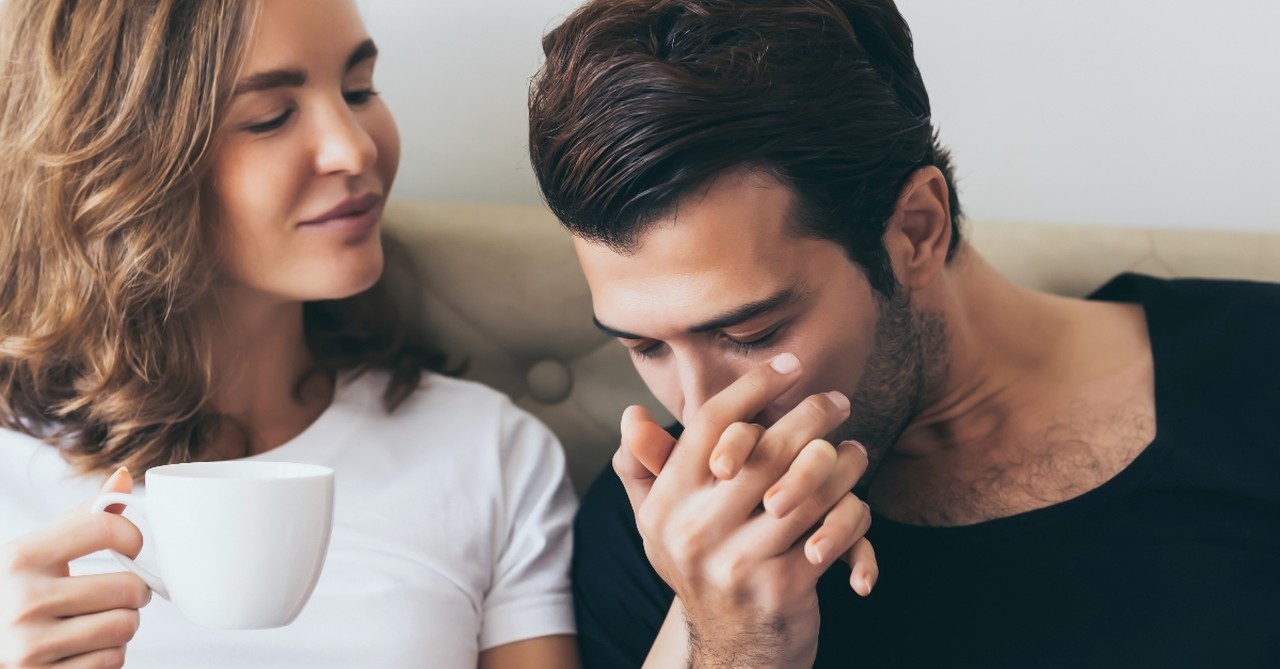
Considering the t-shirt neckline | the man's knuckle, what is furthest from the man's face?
the man's knuckle

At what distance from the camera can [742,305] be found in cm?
98

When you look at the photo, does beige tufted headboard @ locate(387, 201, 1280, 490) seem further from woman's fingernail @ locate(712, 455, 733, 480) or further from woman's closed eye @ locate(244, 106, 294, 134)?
woman's fingernail @ locate(712, 455, 733, 480)

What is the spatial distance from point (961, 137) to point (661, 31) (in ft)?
2.11

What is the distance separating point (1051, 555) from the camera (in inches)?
42.8

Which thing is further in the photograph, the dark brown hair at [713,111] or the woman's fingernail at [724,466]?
the dark brown hair at [713,111]

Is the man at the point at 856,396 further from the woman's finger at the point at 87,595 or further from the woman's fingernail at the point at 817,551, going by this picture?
the woman's finger at the point at 87,595

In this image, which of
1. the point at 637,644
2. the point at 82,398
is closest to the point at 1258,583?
the point at 637,644

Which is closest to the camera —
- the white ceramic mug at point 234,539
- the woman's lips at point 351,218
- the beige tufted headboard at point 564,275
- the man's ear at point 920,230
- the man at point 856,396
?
the white ceramic mug at point 234,539

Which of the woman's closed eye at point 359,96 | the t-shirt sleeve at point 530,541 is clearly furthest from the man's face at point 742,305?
the woman's closed eye at point 359,96

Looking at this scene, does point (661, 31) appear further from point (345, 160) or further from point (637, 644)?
point (637, 644)

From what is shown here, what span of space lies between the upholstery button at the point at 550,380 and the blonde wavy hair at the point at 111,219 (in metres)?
0.38

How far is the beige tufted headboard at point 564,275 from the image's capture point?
136 centimetres

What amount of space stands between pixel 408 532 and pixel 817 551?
1.80 ft

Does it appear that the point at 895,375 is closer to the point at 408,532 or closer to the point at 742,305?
the point at 742,305
